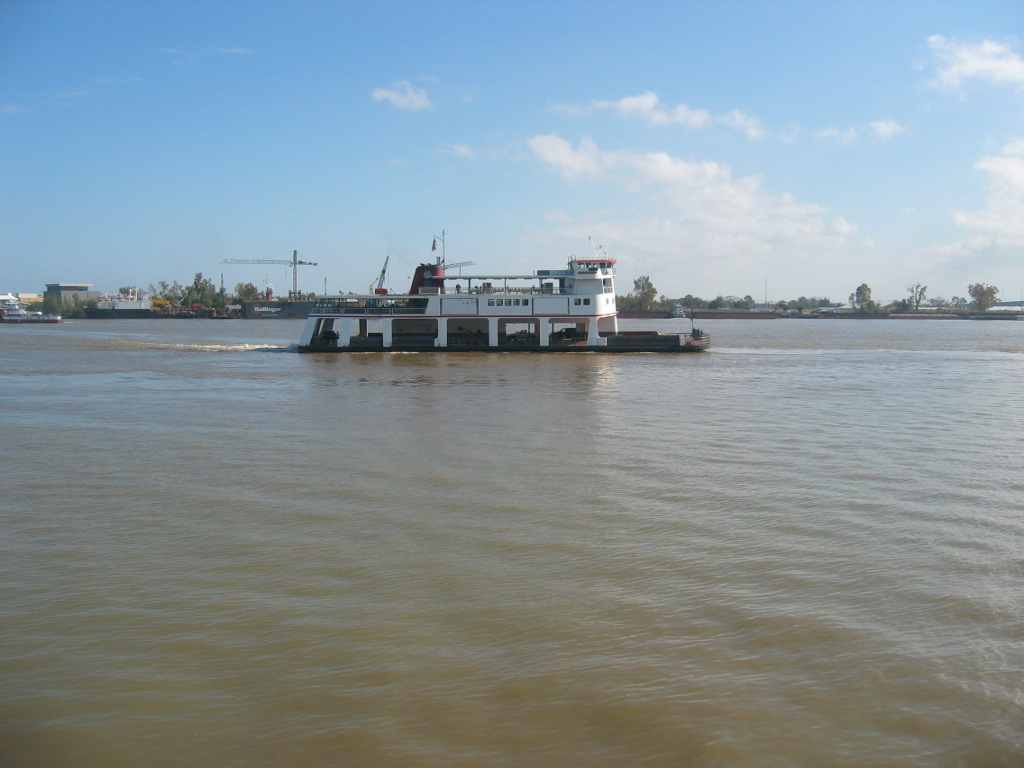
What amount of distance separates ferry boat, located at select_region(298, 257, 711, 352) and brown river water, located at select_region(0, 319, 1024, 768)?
1067 inches

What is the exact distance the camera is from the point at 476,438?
1628 cm

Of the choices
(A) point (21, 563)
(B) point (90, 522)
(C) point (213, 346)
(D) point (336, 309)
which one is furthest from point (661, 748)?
(C) point (213, 346)

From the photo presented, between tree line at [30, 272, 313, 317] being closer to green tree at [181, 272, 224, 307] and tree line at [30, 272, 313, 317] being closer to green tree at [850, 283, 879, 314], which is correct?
green tree at [181, 272, 224, 307]

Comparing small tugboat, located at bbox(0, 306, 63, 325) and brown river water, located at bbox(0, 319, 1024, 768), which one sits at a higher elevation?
small tugboat, located at bbox(0, 306, 63, 325)

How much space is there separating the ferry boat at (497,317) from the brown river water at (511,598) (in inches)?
1067

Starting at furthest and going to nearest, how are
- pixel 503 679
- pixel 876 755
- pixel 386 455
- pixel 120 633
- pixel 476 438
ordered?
pixel 476 438 < pixel 386 455 < pixel 120 633 < pixel 503 679 < pixel 876 755

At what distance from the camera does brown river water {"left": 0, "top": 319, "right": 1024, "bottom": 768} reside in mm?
5172

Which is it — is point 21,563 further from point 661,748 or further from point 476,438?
point 476,438

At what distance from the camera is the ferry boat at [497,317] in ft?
143

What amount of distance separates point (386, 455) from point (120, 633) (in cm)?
788

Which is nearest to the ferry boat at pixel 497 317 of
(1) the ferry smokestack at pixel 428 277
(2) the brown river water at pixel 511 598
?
(1) the ferry smokestack at pixel 428 277

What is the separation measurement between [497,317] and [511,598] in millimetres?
37232

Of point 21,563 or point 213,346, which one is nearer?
point 21,563

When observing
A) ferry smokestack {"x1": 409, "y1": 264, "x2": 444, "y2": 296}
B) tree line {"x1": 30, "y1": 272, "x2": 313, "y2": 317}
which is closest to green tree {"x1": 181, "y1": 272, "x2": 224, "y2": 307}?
tree line {"x1": 30, "y1": 272, "x2": 313, "y2": 317}
